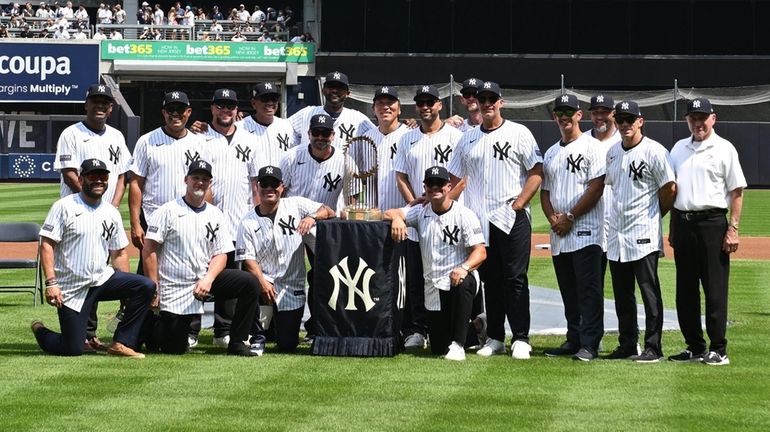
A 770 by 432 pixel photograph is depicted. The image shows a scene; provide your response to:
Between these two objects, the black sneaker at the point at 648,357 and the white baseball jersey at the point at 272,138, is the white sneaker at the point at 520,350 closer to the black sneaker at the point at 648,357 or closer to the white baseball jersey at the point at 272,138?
the black sneaker at the point at 648,357

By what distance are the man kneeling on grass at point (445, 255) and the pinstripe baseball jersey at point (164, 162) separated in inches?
67.6

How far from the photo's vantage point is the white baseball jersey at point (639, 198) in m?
9.30

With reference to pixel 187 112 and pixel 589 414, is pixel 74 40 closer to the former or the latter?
pixel 187 112

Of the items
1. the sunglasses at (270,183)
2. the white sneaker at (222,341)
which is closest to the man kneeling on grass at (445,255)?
the sunglasses at (270,183)

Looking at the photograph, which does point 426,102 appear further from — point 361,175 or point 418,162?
point 361,175

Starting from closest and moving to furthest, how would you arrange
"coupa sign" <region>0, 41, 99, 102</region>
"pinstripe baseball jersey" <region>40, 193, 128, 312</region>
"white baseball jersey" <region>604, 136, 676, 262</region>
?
"white baseball jersey" <region>604, 136, 676, 262</region>
"pinstripe baseball jersey" <region>40, 193, 128, 312</region>
"coupa sign" <region>0, 41, 99, 102</region>

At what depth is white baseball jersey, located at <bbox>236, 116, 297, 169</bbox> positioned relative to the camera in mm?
10648

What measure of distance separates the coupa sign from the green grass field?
37898 millimetres

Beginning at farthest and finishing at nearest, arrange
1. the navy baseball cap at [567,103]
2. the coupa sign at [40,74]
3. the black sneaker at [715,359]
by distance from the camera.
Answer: the coupa sign at [40,74] → the navy baseball cap at [567,103] → the black sneaker at [715,359]

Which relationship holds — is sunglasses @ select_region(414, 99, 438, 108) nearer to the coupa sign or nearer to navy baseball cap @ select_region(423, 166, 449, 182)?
navy baseball cap @ select_region(423, 166, 449, 182)

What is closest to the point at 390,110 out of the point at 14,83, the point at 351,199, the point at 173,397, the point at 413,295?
the point at 351,199

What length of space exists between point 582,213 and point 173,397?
354 cm

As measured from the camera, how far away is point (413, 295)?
407 inches

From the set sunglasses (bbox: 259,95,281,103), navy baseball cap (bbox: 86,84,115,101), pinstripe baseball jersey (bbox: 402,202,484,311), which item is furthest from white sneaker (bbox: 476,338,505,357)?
navy baseball cap (bbox: 86,84,115,101)
